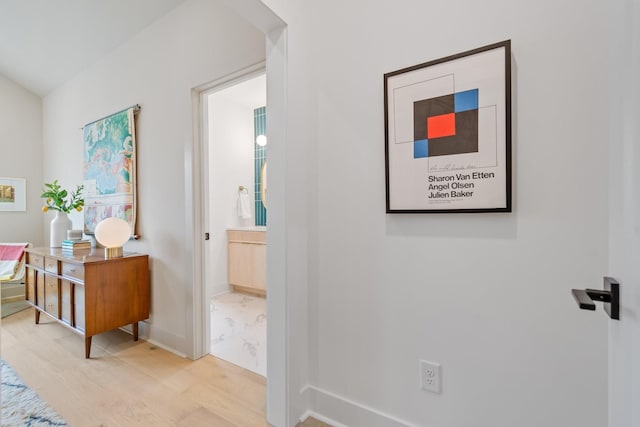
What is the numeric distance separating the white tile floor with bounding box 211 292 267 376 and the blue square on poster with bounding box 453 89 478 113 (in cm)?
206

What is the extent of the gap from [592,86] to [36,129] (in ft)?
19.4

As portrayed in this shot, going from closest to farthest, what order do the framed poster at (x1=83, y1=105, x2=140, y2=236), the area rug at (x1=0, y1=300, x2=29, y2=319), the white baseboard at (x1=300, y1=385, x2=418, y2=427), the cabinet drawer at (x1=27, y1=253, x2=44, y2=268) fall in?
the white baseboard at (x1=300, y1=385, x2=418, y2=427) < the framed poster at (x1=83, y1=105, x2=140, y2=236) < the cabinet drawer at (x1=27, y1=253, x2=44, y2=268) < the area rug at (x1=0, y1=300, x2=29, y2=319)

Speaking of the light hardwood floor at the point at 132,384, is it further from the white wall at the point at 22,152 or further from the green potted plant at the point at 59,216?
the white wall at the point at 22,152

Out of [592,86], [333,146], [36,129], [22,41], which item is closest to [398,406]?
[333,146]

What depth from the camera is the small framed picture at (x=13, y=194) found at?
3.78 metres

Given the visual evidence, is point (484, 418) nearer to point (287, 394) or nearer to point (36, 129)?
point (287, 394)

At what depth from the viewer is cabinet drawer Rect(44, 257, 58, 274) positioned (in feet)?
8.36

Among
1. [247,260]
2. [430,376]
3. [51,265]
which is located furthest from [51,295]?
[430,376]

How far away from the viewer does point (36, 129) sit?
162 inches

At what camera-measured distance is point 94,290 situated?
2.23m

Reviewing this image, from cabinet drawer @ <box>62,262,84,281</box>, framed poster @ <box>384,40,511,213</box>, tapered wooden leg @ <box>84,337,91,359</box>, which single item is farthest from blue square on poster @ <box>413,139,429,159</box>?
tapered wooden leg @ <box>84,337,91,359</box>

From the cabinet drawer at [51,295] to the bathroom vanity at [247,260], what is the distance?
1906 mm

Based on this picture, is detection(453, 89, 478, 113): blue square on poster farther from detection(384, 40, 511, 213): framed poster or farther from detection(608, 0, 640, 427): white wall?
detection(608, 0, 640, 427): white wall

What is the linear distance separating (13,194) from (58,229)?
1717mm
